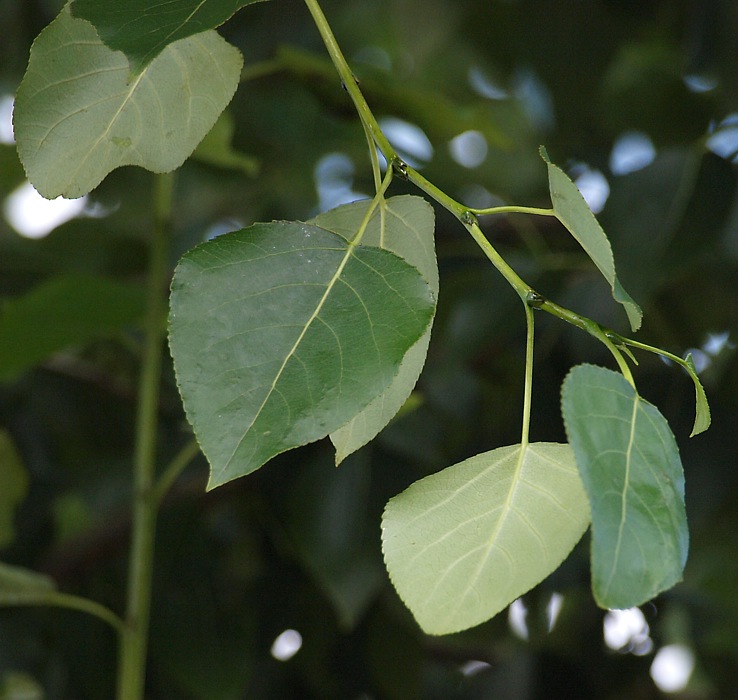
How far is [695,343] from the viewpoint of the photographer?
853 millimetres

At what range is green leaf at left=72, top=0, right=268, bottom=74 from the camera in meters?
0.26

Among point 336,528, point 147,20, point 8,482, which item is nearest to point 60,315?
point 8,482

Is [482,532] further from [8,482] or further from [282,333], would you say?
[8,482]

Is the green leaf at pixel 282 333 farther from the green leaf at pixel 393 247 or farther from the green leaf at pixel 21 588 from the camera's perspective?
the green leaf at pixel 21 588

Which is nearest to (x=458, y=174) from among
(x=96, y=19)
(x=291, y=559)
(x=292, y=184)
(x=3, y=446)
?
(x=292, y=184)

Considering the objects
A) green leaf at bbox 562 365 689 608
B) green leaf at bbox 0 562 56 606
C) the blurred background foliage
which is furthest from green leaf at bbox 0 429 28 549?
green leaf at bbox 562 365 689 608

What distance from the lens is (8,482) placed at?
620mm

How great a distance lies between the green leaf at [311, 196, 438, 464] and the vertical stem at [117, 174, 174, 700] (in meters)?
0.30

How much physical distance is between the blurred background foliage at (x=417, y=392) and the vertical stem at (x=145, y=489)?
0.02 m

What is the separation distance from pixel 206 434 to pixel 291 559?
60cm

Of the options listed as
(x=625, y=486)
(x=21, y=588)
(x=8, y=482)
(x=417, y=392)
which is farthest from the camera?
(x=417, y=392)

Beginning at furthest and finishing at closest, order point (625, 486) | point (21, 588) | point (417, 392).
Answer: point (417, 392) < point (21, 588) < point (625, 486)

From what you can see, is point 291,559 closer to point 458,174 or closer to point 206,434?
point 458,174

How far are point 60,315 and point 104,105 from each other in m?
0.34
